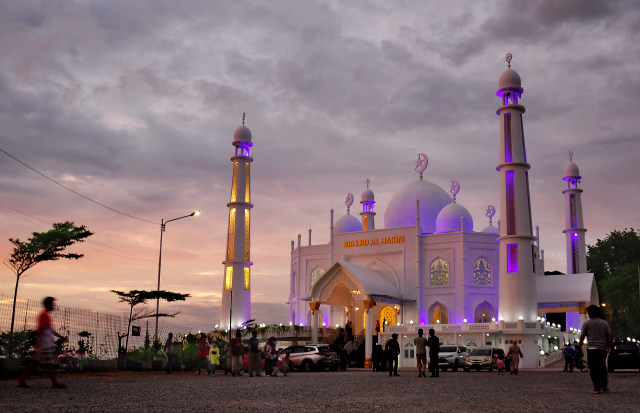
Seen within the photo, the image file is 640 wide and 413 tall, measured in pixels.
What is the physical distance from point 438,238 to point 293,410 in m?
39.6

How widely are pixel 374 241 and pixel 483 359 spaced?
19051 millimetres

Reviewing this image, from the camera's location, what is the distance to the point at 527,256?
4059 centimetres

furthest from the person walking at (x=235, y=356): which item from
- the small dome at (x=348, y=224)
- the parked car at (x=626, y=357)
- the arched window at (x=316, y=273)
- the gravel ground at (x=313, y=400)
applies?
the small dome at (x=348, y=224)

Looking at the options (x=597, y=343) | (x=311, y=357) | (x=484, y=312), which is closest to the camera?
(x=597, y=343)

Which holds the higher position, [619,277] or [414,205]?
[414,205]

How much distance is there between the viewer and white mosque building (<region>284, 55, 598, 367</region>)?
40.2 m

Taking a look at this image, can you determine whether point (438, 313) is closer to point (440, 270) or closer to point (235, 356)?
point (440, 270)

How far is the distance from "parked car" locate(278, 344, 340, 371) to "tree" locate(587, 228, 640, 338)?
42265 millimetres

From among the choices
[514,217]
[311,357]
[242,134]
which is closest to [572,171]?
[514,217]

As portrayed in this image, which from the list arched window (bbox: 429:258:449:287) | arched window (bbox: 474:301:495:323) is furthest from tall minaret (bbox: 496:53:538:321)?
arched window (bbox: 429:258:449:287)

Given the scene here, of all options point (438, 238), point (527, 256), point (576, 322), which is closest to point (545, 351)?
point (527, 256)

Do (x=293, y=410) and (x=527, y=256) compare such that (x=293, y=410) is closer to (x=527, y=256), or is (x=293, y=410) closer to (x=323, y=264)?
(x=527, y=256)

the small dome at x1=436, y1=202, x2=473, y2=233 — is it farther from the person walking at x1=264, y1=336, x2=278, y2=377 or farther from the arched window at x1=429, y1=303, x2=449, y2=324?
the person walking at x1=264, y1=336, x2=278, y2=377

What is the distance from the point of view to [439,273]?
48.6 m
